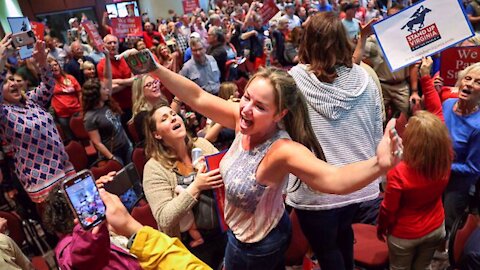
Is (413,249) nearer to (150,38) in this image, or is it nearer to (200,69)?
(200,69)

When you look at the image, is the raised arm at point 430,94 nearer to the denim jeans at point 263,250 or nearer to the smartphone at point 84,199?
the denim jeans at point 263,250

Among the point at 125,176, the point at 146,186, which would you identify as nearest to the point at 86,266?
the point at 146,186

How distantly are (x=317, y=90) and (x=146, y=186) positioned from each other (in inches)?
40.0

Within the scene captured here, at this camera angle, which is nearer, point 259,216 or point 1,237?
point 259,216

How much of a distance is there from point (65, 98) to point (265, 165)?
142 inches

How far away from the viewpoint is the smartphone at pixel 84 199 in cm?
133

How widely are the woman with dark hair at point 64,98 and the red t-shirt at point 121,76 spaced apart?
347mm

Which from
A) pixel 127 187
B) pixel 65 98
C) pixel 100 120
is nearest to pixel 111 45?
pixel 65 98

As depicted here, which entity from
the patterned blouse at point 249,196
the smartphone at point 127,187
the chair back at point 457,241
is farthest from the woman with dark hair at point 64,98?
the chair back at point 457,241

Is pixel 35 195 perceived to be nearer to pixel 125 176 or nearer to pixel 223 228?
pixel 125 176

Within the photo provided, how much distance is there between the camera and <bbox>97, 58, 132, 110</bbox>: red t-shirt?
4.46 m

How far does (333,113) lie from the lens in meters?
1.70

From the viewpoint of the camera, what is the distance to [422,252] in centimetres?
208

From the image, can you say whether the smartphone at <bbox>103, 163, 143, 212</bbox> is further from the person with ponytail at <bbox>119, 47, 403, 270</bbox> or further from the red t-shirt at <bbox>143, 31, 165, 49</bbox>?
the red t-shirt at <bbox>143, 31, 165, 49</bbox>
